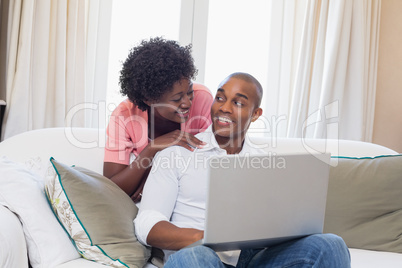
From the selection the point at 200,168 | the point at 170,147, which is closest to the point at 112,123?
the point at 170,147

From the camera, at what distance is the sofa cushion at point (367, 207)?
1889 mm

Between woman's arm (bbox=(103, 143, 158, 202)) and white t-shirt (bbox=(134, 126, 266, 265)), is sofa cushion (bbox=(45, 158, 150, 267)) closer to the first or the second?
white t-shirt (bbox=(134, 126, 266, 265))

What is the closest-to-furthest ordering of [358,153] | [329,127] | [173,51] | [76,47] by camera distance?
[173,51]
[358,153]
[76,47]
[329,127]

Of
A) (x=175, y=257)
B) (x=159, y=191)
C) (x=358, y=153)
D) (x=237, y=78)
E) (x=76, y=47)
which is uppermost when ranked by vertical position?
(x=76, y=47)

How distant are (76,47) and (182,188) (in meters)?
1.65

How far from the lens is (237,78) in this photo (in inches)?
65.8

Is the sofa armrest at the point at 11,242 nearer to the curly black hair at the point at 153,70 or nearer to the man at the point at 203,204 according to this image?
the man at the point at 203,204

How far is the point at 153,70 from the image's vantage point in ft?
5.81

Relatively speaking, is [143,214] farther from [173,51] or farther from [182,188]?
[173,51]

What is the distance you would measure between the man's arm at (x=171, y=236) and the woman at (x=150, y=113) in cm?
33

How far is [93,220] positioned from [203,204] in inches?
14.1

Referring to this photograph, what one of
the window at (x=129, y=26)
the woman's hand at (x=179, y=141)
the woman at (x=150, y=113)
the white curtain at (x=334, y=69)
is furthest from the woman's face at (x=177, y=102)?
the white curtain at (x=334, y=69)

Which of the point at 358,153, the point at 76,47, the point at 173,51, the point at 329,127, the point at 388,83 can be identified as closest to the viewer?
the point at 173,51

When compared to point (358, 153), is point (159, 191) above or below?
below
